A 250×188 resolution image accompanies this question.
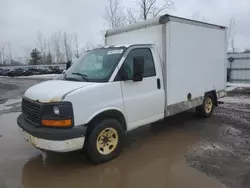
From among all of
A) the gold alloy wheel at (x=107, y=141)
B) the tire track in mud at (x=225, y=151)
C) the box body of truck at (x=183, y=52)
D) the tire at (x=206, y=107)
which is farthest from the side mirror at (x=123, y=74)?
the tire at (x=206, y=107)

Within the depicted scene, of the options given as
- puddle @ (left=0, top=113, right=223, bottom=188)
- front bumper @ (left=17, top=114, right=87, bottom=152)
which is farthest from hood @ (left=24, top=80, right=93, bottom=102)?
puddle @ (left=0, top=113, right=223, bottom=188)

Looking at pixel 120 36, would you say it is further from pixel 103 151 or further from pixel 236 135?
pixel 236 135

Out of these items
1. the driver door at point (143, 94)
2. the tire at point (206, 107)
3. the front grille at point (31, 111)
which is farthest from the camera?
the tire at point (206, 107)

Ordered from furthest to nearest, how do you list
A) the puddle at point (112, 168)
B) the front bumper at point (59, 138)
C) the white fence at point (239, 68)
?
the white fence at point (239, 68) → the front bumper at point (59, 138) → the puddle at point (112, 168)

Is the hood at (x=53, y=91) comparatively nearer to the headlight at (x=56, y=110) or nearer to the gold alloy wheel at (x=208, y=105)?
the headlight at (x=56, y=110)

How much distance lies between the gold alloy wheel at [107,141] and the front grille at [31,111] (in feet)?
3.73

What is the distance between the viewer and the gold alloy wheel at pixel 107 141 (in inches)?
181

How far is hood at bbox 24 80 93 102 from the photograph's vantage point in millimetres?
4113

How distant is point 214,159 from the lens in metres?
4.71

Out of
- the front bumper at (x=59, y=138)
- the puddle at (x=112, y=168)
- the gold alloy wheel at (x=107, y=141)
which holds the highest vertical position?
the front bumper at (x=59, y=138)

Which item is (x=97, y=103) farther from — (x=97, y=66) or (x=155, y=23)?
(x=155, y=23)

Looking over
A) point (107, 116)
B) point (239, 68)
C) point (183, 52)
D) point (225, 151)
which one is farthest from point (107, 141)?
point (239, 68)

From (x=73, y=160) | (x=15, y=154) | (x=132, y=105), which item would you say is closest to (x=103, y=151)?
(x=73, y=160)

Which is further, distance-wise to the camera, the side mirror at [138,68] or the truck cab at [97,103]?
the side mirror at [138,68]
